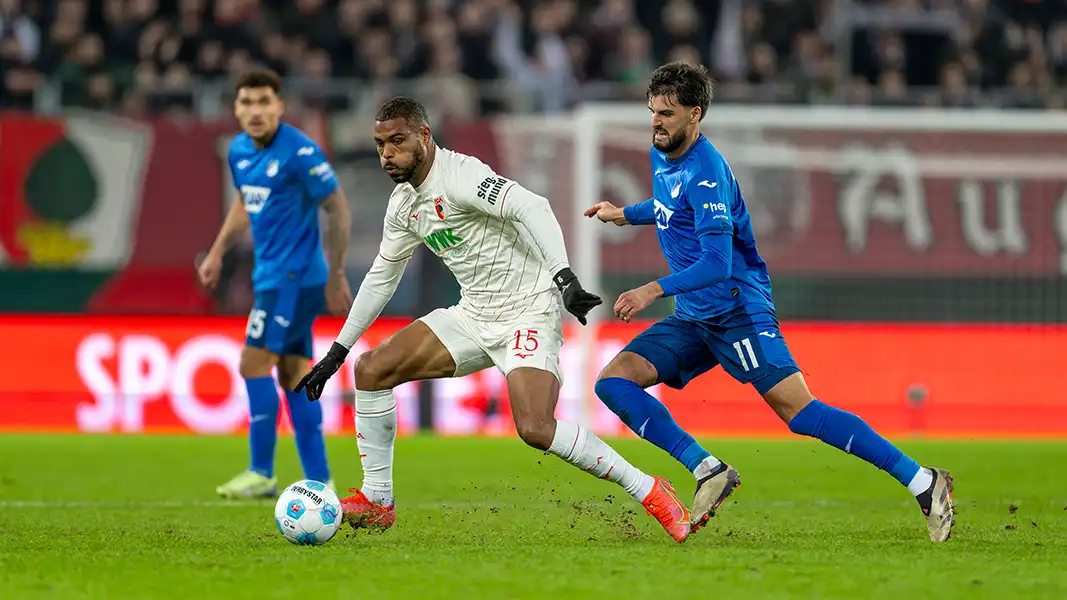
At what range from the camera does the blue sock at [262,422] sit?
9125 mm

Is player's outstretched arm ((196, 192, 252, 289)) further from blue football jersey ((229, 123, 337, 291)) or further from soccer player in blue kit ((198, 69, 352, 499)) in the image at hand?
blue football jersey ((229, 123, 337, 291))

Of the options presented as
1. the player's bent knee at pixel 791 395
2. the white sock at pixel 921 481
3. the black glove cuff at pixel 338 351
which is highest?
the black glove cuff at pixel 338 351

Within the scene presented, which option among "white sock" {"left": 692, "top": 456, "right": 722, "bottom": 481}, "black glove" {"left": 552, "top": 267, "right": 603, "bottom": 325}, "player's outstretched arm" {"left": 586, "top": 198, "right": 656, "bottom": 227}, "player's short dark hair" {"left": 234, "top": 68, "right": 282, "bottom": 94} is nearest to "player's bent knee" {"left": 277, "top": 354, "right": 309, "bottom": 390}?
"player's short dark hair" {"left": 234, "top": 68, "right": 282, "bottom": 94}

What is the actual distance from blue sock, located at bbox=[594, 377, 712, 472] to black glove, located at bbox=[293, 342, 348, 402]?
1.13 meters

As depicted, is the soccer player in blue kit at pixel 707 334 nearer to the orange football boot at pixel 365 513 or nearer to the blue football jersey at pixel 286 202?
the orange football boot at pixel 365 513

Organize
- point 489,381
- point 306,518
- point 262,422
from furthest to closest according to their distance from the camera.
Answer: point 489,381
point 262,422
point 306,518

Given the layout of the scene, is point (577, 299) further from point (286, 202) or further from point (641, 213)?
point (286, 202)

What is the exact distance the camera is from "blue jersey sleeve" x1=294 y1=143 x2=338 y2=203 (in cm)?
898

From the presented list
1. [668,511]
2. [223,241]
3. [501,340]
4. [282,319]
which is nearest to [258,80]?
[223,241]

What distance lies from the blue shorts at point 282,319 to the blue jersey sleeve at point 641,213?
2492 millimetres

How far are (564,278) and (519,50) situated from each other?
12.0 meters

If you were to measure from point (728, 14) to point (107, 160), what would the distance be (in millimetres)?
7634

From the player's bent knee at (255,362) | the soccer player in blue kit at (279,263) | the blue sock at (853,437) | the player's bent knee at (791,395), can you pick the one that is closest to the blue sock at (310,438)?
the soccer player in blue kit at (279,263)

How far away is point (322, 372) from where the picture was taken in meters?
6.80
